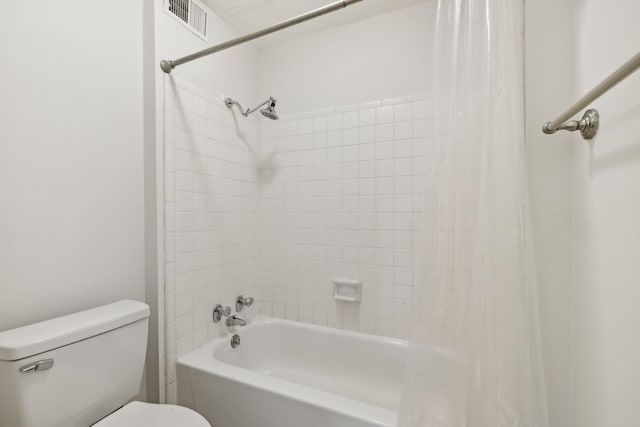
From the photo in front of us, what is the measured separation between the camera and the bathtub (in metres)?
1.16

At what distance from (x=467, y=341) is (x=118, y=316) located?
122 centimetres

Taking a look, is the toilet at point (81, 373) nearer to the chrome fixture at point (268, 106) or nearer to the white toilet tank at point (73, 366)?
the white toilet tank at point (73, 366)

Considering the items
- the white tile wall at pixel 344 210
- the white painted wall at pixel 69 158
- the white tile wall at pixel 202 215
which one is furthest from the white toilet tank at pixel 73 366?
the white tile wall at pixel 344 210

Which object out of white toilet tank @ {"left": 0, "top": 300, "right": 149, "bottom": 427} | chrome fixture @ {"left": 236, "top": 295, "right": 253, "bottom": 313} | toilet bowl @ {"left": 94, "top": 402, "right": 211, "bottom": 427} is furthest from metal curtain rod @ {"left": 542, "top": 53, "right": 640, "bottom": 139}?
chrome fixture @ {"left": 236, "top": 295, "right": 253, "bottom": 313}

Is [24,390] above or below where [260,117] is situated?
below

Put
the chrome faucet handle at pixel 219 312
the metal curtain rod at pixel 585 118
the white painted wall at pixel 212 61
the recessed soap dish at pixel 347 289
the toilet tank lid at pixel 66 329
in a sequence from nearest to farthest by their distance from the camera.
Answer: the metal curtain rod at pixel 585 118, the toilet tank lid at pixel 66 329, the white painted wall at pixel 212 61, the chrome faucet handle at pixel 219 312, the recessed soap dish at pixel 347 289

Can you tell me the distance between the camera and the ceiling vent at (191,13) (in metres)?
1.50

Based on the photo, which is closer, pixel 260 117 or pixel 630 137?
pixel 630 137

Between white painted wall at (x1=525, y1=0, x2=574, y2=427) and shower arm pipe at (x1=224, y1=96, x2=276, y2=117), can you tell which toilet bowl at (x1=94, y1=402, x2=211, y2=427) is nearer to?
white painted wall at (x1=525, y1=0, x2=574, y2=427)

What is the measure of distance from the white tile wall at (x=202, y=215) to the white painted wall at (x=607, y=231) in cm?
167

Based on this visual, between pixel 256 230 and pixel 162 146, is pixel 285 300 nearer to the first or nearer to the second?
pixel 256 230

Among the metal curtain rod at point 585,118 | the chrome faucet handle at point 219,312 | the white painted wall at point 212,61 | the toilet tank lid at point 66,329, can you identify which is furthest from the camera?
the chrome faucet handle at point 219,312

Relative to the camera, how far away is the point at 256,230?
2.14 metres

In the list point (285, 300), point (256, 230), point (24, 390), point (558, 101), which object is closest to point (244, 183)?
point (256, 230)
